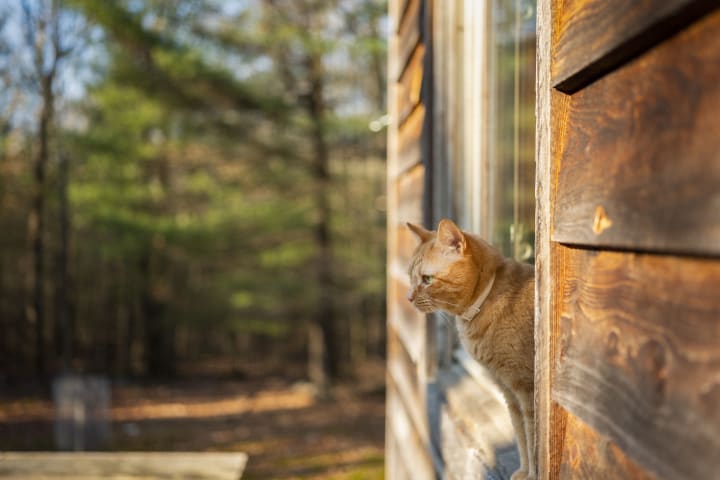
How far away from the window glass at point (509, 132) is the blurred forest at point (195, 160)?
7707 millimetres

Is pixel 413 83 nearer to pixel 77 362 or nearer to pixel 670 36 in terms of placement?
pixel 670 36

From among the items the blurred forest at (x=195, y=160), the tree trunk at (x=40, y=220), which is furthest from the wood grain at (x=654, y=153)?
the tree trunk at (x=40, y=220)

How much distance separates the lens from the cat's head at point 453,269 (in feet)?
4.98

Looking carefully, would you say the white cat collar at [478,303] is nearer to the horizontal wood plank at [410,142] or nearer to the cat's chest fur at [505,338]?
the cat's chest fur at [505,338]

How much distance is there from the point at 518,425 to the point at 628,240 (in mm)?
805

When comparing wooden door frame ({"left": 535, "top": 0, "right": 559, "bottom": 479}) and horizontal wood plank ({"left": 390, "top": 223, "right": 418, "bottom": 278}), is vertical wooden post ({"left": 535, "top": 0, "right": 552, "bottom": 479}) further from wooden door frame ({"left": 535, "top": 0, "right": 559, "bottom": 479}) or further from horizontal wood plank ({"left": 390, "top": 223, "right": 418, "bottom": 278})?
horizontal wood plank ({"left": 390, "top": 223, "right": 418, "bottom": 278})

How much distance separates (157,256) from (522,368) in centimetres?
1336

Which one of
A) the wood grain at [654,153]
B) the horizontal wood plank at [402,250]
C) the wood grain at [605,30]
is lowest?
the horizontal wood plank at [402,250]

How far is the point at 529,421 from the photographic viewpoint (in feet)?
4.34

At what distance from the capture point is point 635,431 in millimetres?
708

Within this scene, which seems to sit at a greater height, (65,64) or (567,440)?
(65,64)

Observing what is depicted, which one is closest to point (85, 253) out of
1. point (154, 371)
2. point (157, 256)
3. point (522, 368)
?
point (157, 256)

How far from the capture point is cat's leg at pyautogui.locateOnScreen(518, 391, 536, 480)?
4.22 feet

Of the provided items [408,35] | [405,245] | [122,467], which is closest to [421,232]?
[405,245]
